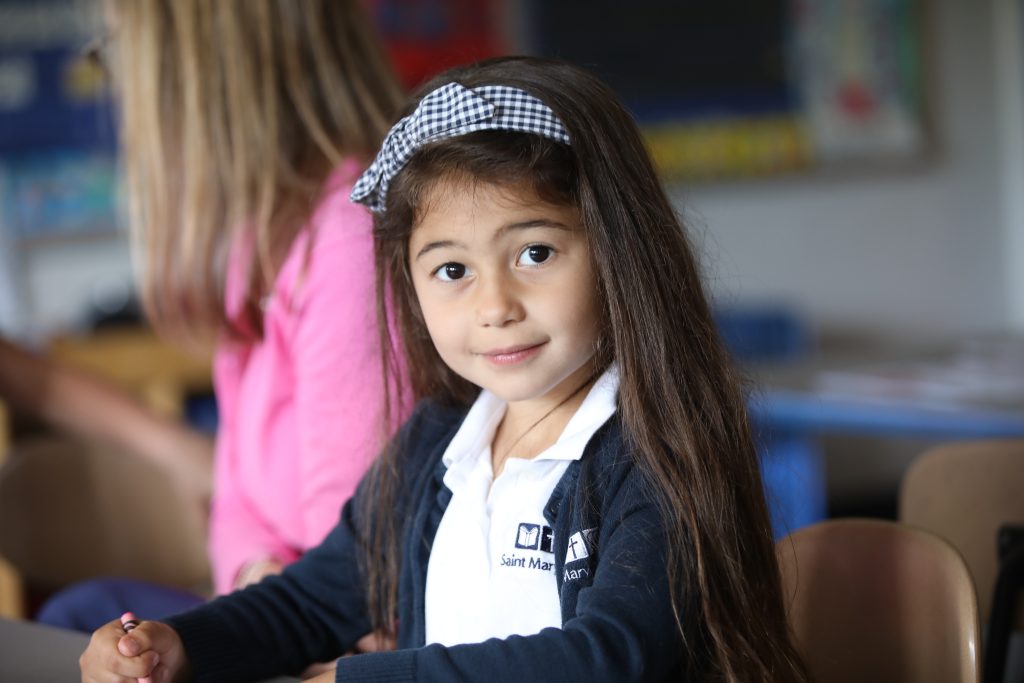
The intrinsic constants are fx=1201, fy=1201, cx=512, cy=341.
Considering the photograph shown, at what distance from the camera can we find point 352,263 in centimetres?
137

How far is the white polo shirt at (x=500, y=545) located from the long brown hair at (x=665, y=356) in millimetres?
60

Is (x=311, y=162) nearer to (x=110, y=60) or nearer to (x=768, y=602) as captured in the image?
(x=110, y=60)

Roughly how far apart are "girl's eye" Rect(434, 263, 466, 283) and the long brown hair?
2.9 inches

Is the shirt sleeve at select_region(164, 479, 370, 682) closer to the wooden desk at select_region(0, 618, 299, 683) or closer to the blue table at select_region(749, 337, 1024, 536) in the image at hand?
the wooden desk at select_region(0, 618, 299, 683)

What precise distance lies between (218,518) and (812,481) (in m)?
2.36

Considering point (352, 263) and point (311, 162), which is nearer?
point (352, 263)

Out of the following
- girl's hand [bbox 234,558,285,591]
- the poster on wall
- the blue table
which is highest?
the poster on wall

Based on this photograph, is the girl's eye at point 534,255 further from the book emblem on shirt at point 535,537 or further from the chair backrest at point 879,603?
the chair backrest at point 879,603

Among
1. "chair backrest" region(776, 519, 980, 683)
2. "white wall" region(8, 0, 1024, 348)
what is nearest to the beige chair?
"chair backrest" region(776, 519, 980, 683)

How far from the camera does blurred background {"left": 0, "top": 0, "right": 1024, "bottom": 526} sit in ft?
13.1

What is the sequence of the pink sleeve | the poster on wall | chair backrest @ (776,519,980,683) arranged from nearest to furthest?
chair backrest @ (776,519,980,683)
the pink sleeve
the poster on wall

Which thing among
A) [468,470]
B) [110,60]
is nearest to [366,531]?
[468,470]

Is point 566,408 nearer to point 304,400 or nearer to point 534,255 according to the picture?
point 534,255

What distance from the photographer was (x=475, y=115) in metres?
0.99
